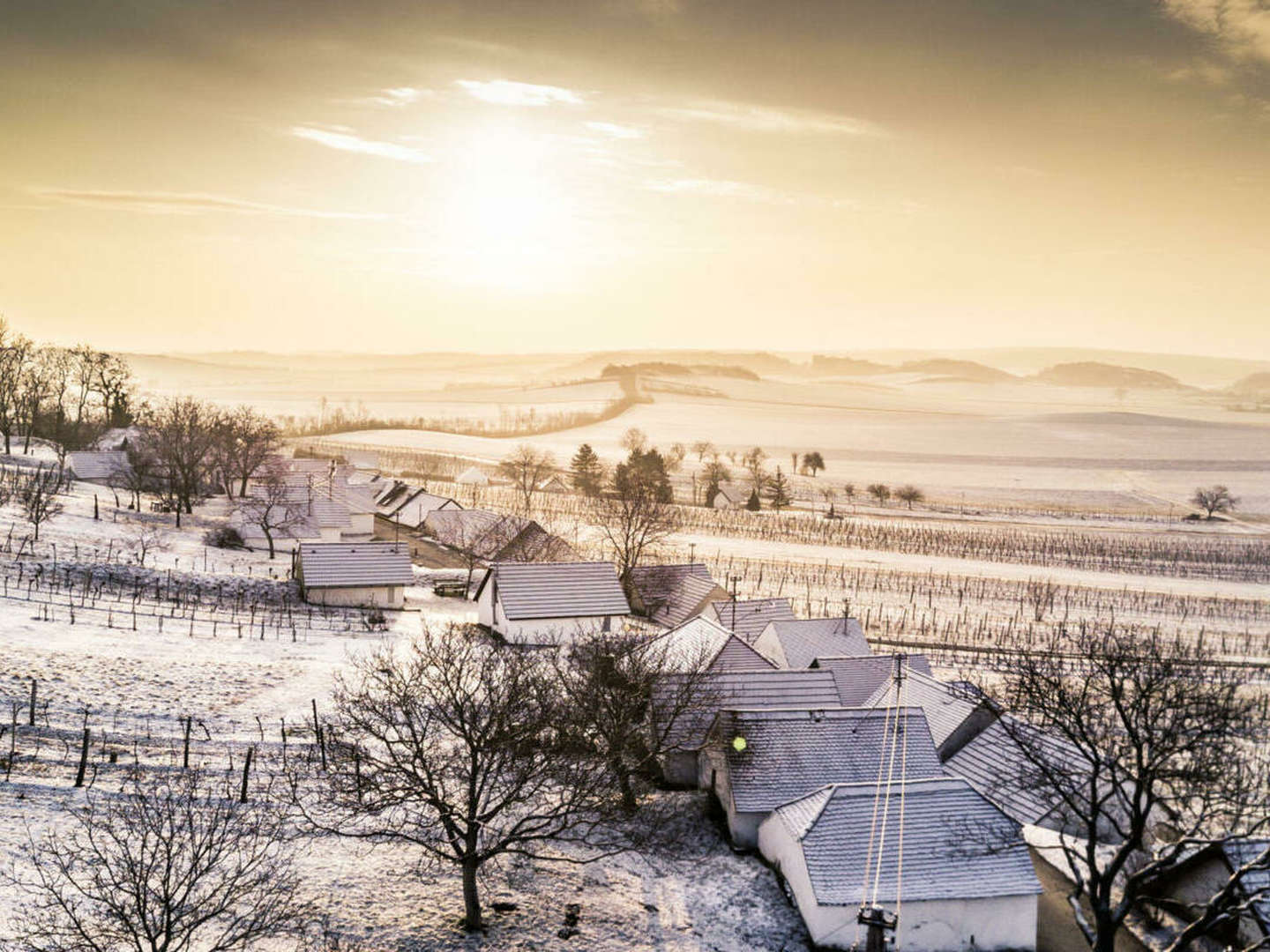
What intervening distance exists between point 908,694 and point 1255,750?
36.9 feet

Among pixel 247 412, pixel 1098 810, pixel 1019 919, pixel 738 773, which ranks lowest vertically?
pixel 1019 919

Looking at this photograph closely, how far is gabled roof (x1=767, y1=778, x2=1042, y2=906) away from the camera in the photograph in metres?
21.3

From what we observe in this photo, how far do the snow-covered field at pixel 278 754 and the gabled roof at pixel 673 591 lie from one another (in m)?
15.0

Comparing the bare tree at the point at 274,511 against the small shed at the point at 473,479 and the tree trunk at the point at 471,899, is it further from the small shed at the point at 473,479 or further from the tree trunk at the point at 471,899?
the small shed at the point at 473,479

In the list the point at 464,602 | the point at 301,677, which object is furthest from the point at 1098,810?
the point at 464,602

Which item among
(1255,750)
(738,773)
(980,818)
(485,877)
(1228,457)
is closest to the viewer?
(485,877)

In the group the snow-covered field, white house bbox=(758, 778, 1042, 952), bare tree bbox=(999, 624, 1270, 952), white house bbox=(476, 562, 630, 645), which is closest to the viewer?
bare tree bbox=(999, 624, 1270, 952)

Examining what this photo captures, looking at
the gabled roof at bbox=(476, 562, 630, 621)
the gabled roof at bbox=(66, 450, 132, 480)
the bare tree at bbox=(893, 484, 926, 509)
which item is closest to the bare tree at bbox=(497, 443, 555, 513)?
the gabled roof at bbox=(66, 450, 132, 480)

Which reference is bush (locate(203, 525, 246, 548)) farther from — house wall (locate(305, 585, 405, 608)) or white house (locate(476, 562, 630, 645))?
white house (locate(476, 562, 630, 645))

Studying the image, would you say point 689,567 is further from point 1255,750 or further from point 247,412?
point 247,412

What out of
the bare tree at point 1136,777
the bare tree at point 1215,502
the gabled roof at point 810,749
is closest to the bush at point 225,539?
the gabled roof at point 810,749

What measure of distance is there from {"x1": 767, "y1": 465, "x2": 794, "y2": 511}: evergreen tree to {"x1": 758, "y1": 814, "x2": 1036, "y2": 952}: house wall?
7436cm

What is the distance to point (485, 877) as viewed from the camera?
21531 mm

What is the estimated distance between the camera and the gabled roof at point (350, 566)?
1752 inches
